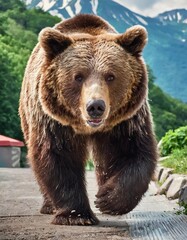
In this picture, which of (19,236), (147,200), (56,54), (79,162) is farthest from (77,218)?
(147,200)

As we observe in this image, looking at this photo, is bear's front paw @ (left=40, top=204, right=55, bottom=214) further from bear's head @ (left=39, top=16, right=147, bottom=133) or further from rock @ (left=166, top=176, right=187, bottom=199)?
rock @ (left=166, top=176, right=187, bottom=199)

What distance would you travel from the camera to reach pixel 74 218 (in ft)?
18.7

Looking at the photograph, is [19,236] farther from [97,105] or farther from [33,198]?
[33,198]

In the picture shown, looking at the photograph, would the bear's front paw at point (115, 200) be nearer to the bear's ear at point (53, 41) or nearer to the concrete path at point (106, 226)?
the concrete path at point (106, 226)

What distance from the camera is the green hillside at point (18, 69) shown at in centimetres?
3731

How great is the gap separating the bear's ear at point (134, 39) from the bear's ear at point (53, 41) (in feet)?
1.44

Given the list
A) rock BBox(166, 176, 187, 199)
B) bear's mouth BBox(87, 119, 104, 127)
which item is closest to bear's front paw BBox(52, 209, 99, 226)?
bear's mouth BBox(87, 119, 104, 127)

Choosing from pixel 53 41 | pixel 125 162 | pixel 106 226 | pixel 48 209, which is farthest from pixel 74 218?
pixel 53 41

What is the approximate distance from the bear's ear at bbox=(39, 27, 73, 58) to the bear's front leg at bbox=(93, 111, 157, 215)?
793 mm

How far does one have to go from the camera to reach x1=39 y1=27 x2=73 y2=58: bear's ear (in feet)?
18.9

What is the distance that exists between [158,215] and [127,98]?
1.16 metres

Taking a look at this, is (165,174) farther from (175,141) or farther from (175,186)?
(175,141)

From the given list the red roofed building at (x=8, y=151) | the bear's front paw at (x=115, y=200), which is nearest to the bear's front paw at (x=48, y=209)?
the bear's front paw at (x=115, y=200)

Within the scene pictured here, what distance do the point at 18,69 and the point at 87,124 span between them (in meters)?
39.9
